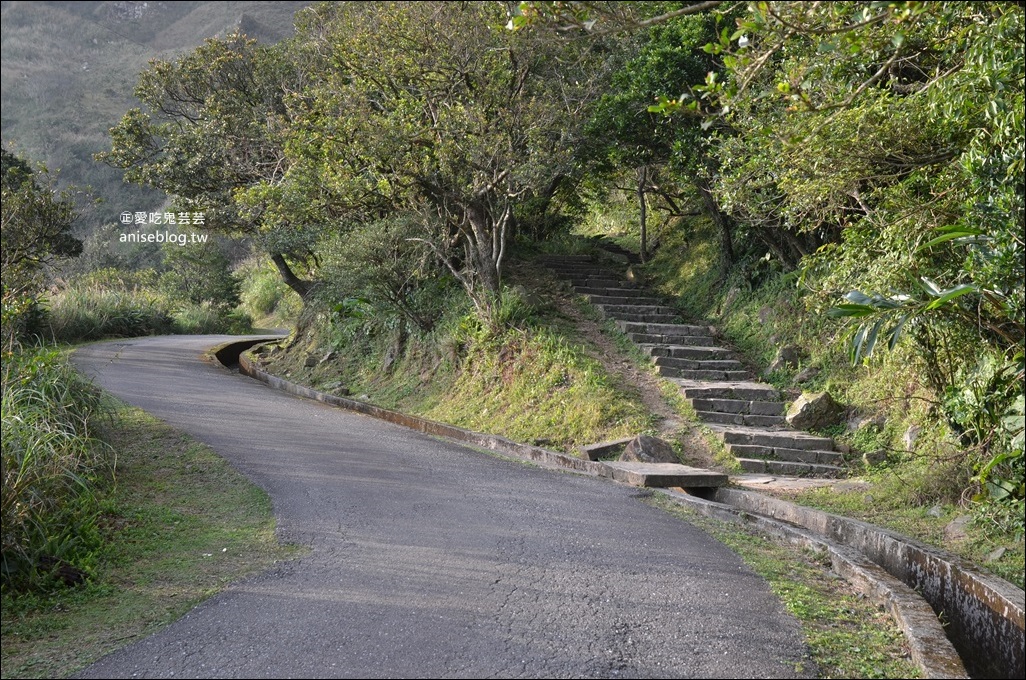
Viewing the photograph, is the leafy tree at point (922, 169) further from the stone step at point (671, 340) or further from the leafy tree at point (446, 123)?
the leafy tree at point (446, 123)

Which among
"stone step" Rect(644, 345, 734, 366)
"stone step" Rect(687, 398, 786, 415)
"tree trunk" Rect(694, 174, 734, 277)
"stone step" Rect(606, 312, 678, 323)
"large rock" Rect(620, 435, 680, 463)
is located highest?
"tree trunk" Rect(694, 174, 734, 277)

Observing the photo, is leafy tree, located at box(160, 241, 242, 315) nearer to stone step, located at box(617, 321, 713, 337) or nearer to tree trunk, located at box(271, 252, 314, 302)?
tree trunk, located at box(271, 252, 314, 302)

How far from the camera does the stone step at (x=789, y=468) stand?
9.06 meters

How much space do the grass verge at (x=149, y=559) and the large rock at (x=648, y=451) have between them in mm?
4219

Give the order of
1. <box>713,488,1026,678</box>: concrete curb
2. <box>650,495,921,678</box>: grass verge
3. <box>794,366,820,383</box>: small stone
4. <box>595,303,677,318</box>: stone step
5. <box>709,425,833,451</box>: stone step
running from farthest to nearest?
<box>595,303,677,318</box>: stone step < <box>794,366,820,383</box>: small stone < <box>709,425,833,451</box>: stone step < <box>713,488,1026,678</box>: concrete curb < <box>650,495,921,678</box>: grass verge

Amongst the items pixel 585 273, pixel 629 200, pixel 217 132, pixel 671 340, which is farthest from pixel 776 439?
A: pixel 217 132

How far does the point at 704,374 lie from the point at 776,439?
2445 mm

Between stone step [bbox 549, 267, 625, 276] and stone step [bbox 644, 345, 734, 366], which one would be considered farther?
stone step [bbox 549, 267, 625, 276]

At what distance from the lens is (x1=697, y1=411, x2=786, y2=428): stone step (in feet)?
34.6

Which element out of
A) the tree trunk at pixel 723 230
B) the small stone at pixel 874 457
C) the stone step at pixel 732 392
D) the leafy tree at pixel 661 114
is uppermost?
the leafy tree at pixel 661 114

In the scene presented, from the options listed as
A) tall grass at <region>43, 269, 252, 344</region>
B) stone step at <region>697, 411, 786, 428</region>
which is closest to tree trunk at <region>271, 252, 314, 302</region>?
tall grass at <region>43, 269, 252, 344</region>

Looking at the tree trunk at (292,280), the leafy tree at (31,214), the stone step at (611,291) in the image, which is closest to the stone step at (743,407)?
the stone step at (611,291)

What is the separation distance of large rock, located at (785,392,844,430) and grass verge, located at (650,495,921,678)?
11.9 ft

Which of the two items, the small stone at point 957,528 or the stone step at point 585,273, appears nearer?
the small stone at point 957,528
